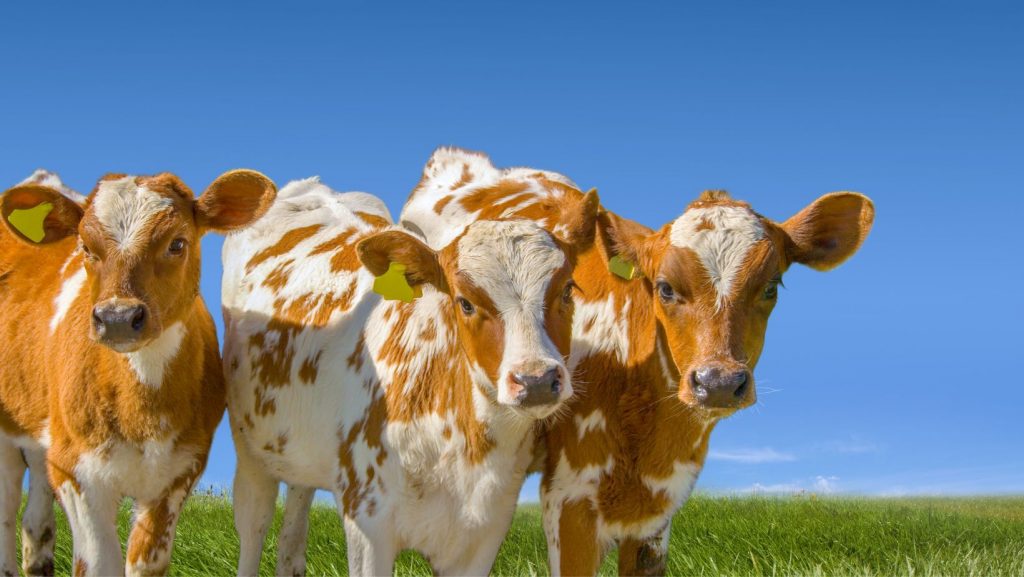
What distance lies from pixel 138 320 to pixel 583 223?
2671mm

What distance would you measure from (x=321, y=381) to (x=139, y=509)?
1.56m

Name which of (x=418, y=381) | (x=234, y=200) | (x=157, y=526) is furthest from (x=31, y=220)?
(x=418, y=381)

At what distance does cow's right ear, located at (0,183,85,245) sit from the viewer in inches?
295

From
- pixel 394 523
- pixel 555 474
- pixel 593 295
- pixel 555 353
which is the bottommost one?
pixel 394 523

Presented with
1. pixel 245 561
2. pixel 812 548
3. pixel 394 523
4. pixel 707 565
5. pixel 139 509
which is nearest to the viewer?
pixel 394 523

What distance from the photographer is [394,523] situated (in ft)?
20.6

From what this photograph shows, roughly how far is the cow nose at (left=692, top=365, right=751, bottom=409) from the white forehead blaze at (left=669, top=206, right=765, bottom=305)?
0.42 m

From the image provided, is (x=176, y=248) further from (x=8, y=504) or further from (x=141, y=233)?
(x=8, y=504)

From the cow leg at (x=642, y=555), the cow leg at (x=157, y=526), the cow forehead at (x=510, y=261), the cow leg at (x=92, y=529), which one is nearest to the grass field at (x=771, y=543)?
the cow leg at (x=642, y=555)

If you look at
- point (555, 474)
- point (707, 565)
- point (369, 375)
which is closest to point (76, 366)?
point (369, 375)

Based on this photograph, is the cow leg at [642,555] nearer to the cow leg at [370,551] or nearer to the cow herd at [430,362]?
the cow herd at [430,362]

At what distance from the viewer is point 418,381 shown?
6.48 m

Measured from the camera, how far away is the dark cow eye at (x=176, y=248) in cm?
696

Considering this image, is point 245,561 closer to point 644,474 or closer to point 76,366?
point 76,366
